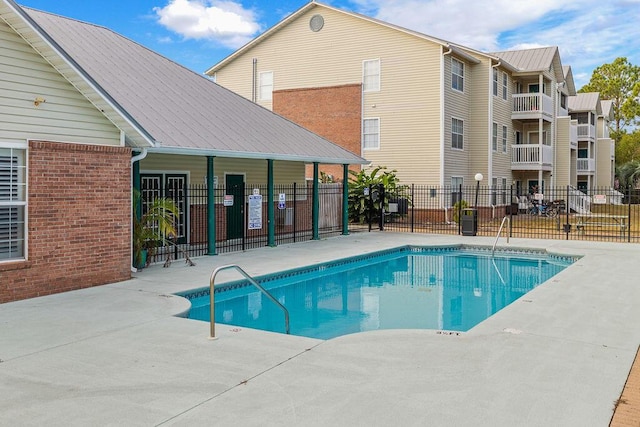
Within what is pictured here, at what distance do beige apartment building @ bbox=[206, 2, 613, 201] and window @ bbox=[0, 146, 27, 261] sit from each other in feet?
69.3

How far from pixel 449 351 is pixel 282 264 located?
812 cm

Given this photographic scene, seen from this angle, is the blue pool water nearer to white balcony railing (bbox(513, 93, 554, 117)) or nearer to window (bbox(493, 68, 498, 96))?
window (bbox(493, 68, 498, 96))

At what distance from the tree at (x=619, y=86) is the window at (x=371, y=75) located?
160 ft

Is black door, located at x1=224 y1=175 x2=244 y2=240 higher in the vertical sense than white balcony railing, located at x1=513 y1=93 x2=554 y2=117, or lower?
lower

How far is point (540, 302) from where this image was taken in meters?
10.2

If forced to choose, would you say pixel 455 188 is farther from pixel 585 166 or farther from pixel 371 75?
pixel 585 166

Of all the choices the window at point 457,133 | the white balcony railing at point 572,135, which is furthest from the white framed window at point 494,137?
the white balcony railing at point 572,135


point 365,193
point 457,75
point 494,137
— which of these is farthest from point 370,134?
point 494,137

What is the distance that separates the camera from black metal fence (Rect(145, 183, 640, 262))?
1781 centimetres

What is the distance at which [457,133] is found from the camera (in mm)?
29984

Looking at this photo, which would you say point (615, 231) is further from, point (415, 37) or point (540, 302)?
point (540, 302)

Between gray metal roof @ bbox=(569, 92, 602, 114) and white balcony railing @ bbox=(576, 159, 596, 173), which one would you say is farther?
gray metal roof @ bbox=(569, 92, 602, 114)

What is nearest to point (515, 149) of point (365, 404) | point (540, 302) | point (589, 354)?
point (540, 302)

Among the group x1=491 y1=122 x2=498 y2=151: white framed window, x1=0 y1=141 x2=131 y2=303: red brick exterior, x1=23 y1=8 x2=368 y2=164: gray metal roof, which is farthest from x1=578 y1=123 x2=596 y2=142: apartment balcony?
x1=0 y1=141 x2=131 y2=303: red brick exterior
